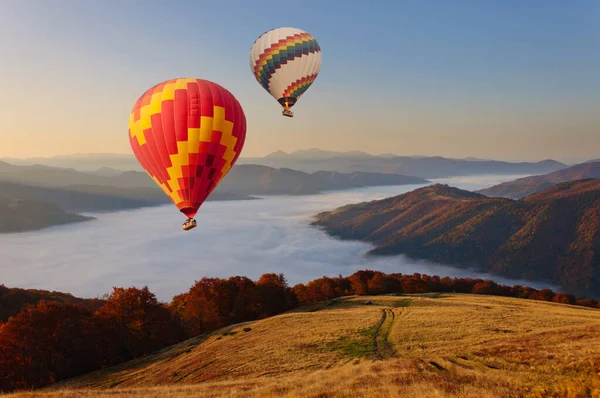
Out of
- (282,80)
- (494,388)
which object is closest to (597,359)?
(494,388)

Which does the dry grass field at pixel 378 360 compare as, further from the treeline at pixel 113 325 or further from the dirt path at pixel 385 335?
the treeline at pixel 113 325

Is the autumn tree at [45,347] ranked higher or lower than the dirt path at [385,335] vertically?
lower

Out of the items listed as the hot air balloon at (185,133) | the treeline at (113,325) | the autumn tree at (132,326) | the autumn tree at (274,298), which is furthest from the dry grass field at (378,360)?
the autumn tree at (274,298)

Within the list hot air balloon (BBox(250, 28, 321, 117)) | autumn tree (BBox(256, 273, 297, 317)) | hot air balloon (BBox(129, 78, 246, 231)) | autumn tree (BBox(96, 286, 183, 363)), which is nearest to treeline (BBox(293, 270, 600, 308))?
autumn tree (BBox(256, 273, 297, 317))

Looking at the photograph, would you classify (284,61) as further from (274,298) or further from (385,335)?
(274,298)

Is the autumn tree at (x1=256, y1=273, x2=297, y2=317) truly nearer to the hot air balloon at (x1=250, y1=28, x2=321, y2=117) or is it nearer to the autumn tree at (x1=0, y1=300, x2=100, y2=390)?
the autumn tree at (x1=0, y1=300, x2=100, y2=390)

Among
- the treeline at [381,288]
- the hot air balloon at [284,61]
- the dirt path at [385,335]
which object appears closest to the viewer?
the dirt path at [385,335]
